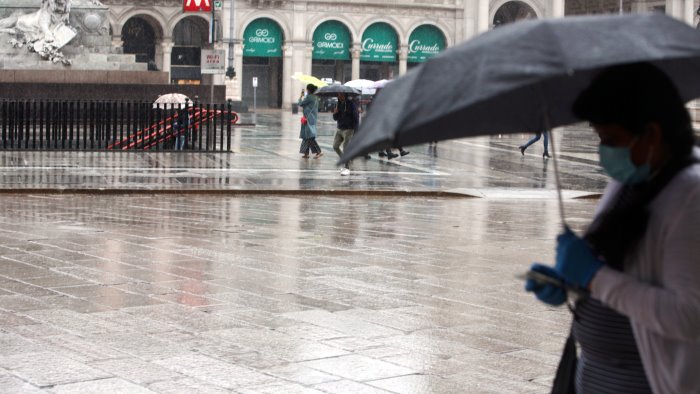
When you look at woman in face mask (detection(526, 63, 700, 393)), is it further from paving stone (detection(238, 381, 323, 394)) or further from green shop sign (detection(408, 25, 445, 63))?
green shop sign (detection(408, 25, 445, 63))

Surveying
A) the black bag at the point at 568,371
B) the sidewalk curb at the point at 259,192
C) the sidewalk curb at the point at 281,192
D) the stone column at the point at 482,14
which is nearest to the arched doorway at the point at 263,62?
the stone column at the point at 482,14

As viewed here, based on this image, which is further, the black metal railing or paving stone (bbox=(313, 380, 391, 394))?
the black metal railing

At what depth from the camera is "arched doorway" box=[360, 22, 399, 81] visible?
243 feet

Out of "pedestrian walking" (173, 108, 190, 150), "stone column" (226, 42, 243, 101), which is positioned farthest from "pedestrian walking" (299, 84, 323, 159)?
"stone column" (226, 42, 243, 101)

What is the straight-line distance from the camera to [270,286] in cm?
906

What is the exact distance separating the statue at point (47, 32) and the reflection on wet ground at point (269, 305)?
653 inches

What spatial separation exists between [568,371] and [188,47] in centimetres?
6940

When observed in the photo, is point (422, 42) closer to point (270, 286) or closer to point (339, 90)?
point (339, 90)

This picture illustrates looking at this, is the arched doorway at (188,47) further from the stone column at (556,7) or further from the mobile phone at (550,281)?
the mobile phone at (550,281)

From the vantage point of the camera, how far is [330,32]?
240 feet

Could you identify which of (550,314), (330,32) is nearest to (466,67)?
(550,314)

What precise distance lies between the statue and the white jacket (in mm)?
28126

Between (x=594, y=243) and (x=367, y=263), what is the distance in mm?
7235

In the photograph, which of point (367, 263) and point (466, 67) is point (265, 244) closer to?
point (367, 263)
